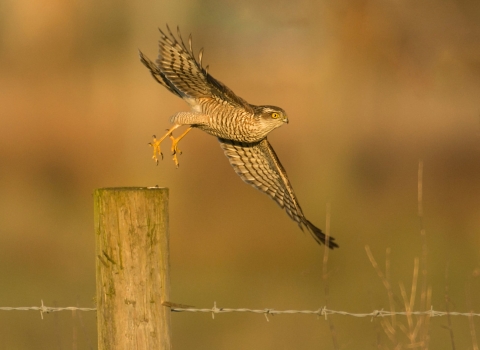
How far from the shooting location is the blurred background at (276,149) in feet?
30.2

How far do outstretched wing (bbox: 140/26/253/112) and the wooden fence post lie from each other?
195cm

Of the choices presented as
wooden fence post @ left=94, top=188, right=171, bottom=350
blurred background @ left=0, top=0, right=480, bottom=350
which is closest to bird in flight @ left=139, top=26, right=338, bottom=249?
blurred background @ left=0, top=0, right=480, bottom=350

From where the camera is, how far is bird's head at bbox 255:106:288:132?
5801mm

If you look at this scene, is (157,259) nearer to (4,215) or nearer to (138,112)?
(4,215)

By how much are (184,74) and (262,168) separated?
1093 millimetres

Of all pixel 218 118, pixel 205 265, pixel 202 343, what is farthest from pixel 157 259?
pixel 205 265

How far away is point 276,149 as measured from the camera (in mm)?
15594

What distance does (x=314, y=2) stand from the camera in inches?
794

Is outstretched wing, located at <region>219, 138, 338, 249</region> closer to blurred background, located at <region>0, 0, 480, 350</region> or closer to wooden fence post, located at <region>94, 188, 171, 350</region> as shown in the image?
blurred background, located at <region>0, 0, 480, 350</region>

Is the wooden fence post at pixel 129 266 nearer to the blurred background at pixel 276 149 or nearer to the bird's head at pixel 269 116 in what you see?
the bird's head at pixel 269 116

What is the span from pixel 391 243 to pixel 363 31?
9468 millimetres

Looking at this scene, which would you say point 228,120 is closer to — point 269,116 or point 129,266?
point 269,116

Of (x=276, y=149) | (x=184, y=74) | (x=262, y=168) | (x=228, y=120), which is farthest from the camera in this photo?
(x=276, y=149)

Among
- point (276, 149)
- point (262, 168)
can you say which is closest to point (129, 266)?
point (262, 168)
